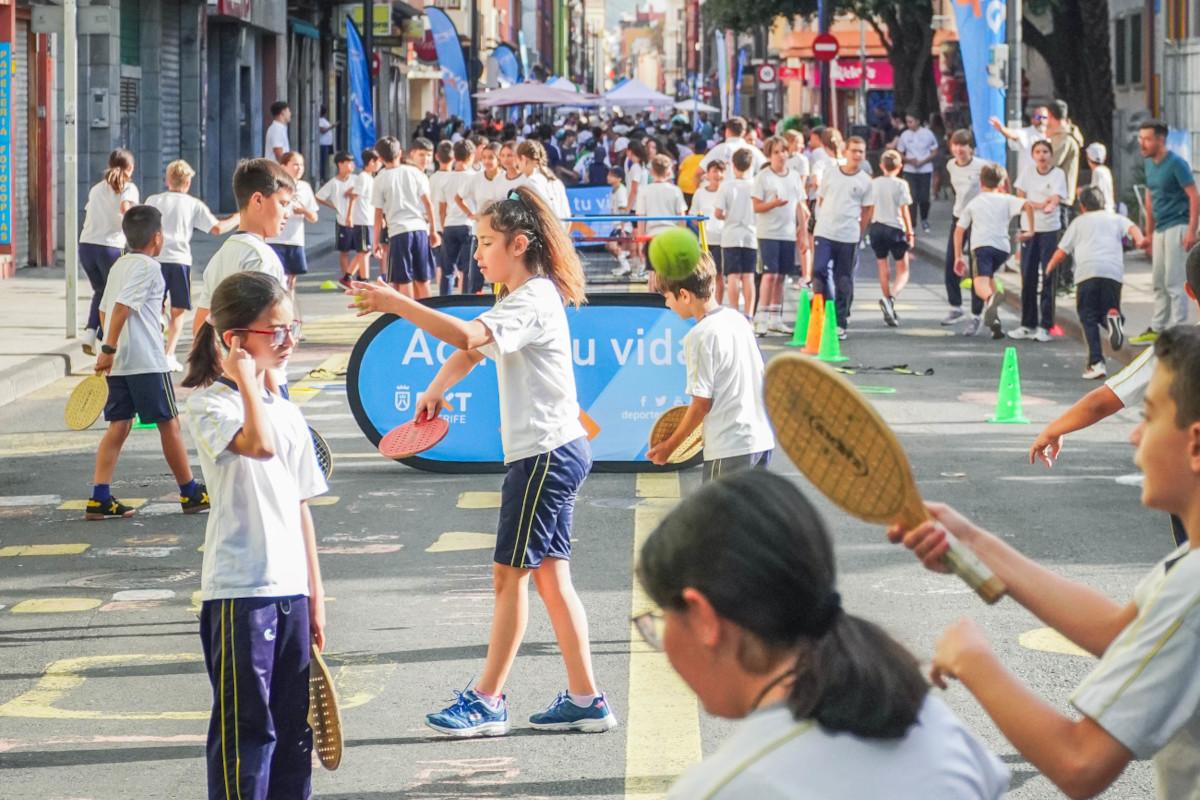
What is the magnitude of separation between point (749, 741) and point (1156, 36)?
108ft

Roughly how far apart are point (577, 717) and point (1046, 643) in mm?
2015

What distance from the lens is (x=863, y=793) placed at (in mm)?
1953

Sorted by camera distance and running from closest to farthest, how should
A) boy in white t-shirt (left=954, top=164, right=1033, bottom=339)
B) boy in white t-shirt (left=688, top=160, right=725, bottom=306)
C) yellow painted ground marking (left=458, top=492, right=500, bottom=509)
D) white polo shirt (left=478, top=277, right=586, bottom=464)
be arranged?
1. white polo shirt (left=478, top=277, right=586, bottom=464)
2. yellow painted ground marking (left=458, top=492, right=500, bottom=509)
3. boy in white t-shirt (left=954, top=164, right=1033, bottom=339)
4. boy in white t-shirt (left=688, top=160, right=725, bottom=306)

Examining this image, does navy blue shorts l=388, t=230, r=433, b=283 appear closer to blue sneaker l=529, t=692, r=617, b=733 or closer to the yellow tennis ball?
the yellow tennis ball

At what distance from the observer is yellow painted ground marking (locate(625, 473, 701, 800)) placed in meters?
5.10

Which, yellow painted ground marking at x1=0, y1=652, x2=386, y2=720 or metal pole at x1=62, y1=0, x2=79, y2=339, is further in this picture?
metal pole at x1=62, y1=0, x2=79, y2=339

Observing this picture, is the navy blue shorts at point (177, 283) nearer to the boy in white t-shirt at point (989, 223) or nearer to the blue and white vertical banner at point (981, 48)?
the boy in white t-shirt at point (989, 223)

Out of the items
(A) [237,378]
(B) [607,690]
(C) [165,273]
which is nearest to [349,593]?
(B) [607,690]

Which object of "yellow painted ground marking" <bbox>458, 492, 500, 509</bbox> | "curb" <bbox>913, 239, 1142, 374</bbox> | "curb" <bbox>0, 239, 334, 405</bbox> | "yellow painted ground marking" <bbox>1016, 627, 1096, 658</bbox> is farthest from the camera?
"curb" <bbox>913, 239, 1142, 374</bbox>

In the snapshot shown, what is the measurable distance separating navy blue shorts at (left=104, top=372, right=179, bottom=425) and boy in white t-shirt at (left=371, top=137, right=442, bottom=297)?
26.8 feet

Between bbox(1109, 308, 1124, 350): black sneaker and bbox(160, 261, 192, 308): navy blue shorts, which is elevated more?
bbox(160, 261, 192, 308): navy blue shorts

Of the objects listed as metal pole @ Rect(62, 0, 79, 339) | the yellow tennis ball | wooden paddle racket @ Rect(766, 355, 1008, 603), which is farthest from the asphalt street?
metal pole @ Rect(62, 0, 79, 339)

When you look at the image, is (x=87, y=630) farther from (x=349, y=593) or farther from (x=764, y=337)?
(x=764, y=337)

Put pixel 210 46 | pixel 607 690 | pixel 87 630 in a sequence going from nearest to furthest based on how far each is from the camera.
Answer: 1. pixel 607 690
2. pixel 87 630
3. pixel 210 46
